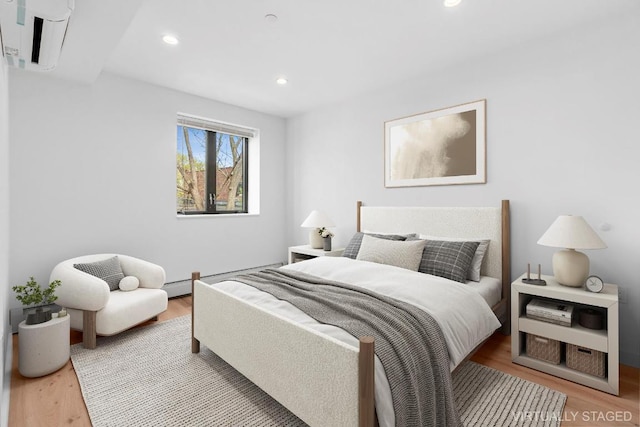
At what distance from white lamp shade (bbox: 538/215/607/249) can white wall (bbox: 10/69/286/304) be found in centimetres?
359

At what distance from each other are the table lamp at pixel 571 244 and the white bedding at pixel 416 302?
0.57 meters

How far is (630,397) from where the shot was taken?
1886 mm

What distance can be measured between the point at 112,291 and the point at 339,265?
6.99 feet

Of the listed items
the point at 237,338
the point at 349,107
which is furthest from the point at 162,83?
the point at 237,338

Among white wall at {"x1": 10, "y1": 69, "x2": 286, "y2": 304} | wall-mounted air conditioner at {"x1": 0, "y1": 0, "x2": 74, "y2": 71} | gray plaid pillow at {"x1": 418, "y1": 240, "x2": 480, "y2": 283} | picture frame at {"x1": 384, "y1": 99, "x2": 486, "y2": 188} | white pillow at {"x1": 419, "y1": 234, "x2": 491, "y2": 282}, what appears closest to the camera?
wall-mounted air conditioner at {"x1": 0, "y1": 0, "x2": 74, "y2": 71}

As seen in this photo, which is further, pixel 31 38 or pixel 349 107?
pixel 349 107

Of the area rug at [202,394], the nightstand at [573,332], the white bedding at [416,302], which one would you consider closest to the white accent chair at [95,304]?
the area rug at [202,394]

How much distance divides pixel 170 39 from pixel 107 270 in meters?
2.12

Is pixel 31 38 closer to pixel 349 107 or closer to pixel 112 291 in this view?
pixel 112 291

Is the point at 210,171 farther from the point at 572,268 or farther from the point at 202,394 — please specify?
the point at 572,268

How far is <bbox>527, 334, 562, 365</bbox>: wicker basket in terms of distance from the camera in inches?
85.0

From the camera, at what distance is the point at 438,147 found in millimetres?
3188

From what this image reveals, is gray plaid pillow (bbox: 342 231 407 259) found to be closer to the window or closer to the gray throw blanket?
the gray throw blanket

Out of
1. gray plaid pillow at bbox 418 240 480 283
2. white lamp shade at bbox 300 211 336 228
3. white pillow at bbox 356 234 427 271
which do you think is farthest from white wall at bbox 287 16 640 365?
white lamp shade at bbox 300 211 336 228
